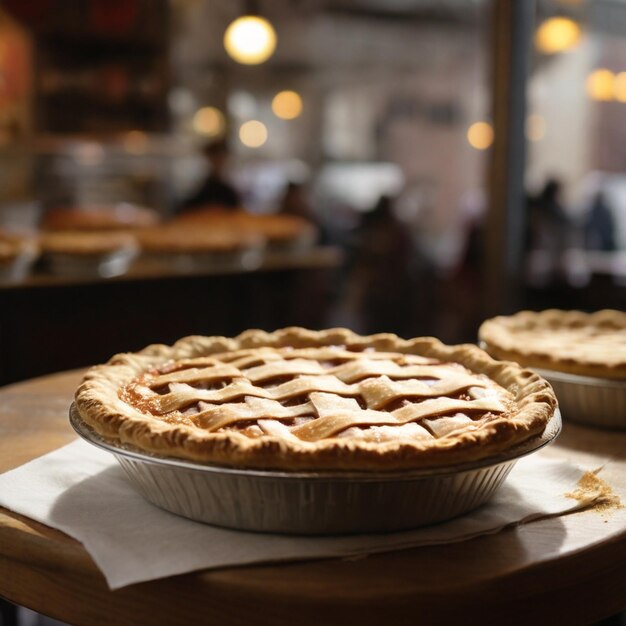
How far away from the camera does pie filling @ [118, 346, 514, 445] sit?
0.97m

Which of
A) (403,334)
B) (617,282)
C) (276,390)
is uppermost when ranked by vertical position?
(276,390)

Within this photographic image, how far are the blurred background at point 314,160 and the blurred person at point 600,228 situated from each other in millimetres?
17

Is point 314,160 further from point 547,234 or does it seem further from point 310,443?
point 310,443

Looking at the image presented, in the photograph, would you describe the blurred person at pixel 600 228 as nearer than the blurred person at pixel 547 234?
No

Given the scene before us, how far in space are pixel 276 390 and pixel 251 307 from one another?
306cm

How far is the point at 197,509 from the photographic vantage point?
91 cm

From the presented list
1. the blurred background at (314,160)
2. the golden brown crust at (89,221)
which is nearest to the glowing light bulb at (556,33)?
the blurred background at (314,160)

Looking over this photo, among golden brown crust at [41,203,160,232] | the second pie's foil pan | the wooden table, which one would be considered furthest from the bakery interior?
the wooden table

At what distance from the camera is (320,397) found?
1.06 metres

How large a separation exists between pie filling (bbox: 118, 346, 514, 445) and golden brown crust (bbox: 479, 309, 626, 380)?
0.15 meters

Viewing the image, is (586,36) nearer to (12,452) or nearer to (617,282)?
(617,282)

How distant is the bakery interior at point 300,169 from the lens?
3.81 metres

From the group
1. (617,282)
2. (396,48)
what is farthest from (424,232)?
(617,282)

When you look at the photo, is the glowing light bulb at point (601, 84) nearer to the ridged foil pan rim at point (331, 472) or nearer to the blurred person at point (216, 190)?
the blurred person at point (216, 190)
